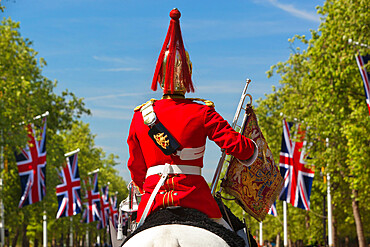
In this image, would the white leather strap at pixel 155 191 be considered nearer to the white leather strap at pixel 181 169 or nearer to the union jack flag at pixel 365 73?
the white leather strap at pixel 181 169

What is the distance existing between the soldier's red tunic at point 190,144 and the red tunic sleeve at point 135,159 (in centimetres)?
19

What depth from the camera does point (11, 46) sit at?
34719mm

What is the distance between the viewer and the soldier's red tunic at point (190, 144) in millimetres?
5508

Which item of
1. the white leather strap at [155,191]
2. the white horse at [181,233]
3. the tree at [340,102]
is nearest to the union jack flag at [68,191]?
the tree at [340,102]

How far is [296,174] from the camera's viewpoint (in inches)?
1194

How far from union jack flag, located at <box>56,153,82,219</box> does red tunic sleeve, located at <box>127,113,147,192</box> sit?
30731 mm

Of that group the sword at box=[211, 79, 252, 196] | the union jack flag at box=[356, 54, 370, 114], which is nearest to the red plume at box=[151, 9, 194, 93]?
the sword at box=[211, 79, 252, 196]

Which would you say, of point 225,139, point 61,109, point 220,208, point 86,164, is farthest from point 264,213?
point 86,164

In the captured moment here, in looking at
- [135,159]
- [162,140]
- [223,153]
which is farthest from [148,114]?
[223,153]

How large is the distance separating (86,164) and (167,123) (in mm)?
61866

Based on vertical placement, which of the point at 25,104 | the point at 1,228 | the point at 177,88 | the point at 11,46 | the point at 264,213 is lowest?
the point at 1,228

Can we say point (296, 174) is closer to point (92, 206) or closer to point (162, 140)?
point (162, 140)

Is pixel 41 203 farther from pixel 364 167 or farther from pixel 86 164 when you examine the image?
pixel 86 164

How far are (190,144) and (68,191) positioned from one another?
1267 inches
